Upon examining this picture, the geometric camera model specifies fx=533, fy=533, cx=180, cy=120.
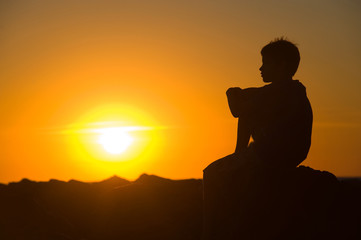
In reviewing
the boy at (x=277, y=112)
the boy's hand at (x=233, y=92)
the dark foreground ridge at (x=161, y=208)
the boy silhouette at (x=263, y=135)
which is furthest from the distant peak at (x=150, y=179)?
the boy's hand at (x=233, y=92)

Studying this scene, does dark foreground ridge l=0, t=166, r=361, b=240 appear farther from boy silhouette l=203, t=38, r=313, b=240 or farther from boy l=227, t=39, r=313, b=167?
boy l=227, t=39, r=313, b=167

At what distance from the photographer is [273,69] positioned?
7.31 metres

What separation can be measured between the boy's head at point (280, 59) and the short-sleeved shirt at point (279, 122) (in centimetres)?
18

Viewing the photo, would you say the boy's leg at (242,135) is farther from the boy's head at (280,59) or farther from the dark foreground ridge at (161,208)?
the boy's head at (280,59)

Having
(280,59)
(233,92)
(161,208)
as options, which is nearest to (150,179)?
(161,208)

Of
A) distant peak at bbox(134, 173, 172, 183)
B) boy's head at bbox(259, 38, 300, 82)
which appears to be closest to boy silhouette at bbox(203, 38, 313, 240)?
boy's head at bbox(259, 38, 300, 82)

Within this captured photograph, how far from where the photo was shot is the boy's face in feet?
23.9

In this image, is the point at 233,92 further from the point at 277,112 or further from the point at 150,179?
the point at 150,179

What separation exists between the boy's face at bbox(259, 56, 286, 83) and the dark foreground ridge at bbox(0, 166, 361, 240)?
1.34m

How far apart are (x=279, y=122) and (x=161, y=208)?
495cm

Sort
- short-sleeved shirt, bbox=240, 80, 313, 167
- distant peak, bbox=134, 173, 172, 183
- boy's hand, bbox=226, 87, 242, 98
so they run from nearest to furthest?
1. short-sleeved shirt, bbox=240, 80, 313, 167
2. boy's hand, bbox=226, 87, 242, 98
3. distant peak, bbox=134, 173, 172, 183

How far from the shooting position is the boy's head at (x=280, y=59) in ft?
23.7

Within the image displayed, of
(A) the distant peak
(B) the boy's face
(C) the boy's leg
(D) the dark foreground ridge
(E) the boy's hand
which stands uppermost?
(B) the boy's face

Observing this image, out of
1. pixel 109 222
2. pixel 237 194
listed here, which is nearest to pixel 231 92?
pixel 237 194
